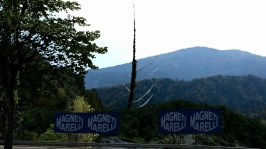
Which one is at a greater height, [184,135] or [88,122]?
[88,122]

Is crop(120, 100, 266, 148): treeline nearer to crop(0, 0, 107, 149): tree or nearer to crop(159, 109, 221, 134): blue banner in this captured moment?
crop(159, 109, 221, 134): blue banner

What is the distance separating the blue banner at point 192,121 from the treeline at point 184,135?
246 inches

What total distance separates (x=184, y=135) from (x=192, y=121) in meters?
10.1

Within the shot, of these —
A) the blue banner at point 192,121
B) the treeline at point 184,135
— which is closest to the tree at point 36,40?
the blue banner at point 192,121

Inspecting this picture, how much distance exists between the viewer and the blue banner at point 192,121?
75.3 ft

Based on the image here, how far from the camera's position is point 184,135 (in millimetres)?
33531

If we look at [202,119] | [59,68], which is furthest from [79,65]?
[202,119]

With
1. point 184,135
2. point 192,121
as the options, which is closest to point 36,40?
point 192,121

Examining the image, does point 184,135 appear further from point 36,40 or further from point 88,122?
point 36,40

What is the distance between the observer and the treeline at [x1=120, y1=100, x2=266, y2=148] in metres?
34.3

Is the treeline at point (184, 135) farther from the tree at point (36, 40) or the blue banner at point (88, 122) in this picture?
the tree at point (36, 40)

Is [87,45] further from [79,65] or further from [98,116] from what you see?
[98,116]

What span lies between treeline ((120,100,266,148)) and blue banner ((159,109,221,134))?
20.5ft

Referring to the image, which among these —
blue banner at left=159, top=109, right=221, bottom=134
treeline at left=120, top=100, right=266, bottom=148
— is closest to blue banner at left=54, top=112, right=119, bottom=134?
blue banner at left=159, top=109, right=221, bottom=134
